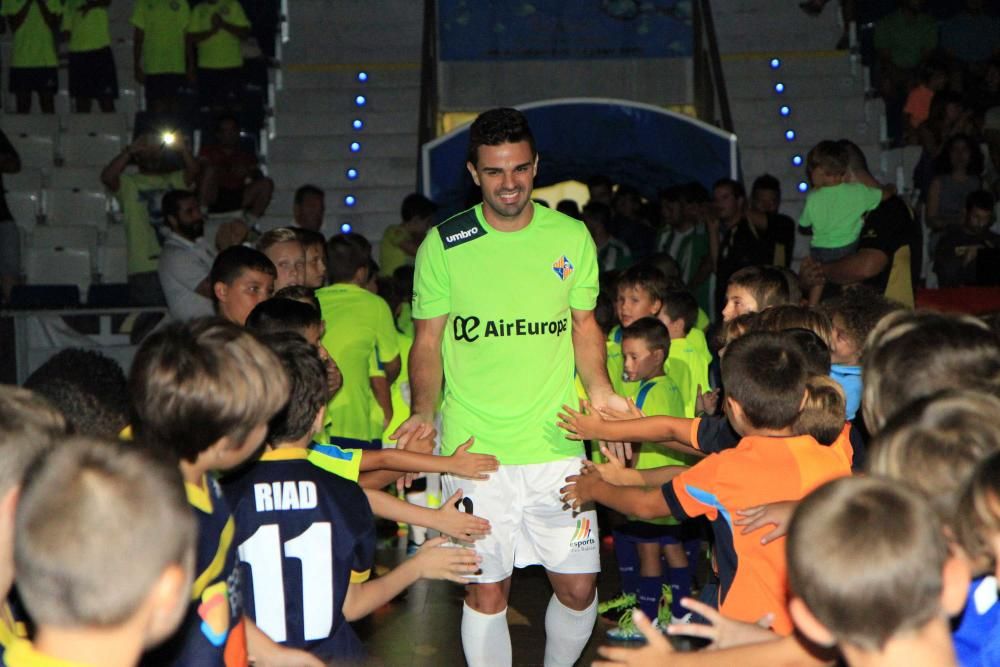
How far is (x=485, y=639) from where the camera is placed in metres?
4.51

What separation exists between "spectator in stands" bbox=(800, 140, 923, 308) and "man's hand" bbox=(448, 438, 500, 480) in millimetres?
3136

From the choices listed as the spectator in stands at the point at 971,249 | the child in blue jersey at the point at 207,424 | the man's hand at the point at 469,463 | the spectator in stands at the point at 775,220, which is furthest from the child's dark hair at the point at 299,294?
the spectator in stands at the point at 971,249

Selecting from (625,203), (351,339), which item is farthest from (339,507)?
(625,203)

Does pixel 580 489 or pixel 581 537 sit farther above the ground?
pixel 580 489

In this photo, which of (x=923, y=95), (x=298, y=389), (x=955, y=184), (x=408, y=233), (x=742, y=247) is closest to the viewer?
(x=298, y=389)

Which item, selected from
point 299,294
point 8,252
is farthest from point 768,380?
point 8,252

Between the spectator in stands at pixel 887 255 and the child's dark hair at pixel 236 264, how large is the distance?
10.7 ft

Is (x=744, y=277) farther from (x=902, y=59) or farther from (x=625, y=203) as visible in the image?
(x=902, y=59)

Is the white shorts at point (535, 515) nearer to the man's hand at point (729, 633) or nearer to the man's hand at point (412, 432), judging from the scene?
the man's hand at point (412, 432)

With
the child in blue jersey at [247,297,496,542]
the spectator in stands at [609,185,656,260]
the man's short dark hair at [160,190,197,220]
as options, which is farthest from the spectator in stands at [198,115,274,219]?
the child in blue jersey at [247,297,496,542]

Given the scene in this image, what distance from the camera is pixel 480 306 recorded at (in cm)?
454

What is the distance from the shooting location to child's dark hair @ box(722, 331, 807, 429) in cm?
346

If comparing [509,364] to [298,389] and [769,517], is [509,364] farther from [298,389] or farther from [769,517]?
[769,517]

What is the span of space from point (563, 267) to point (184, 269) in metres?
3.30
